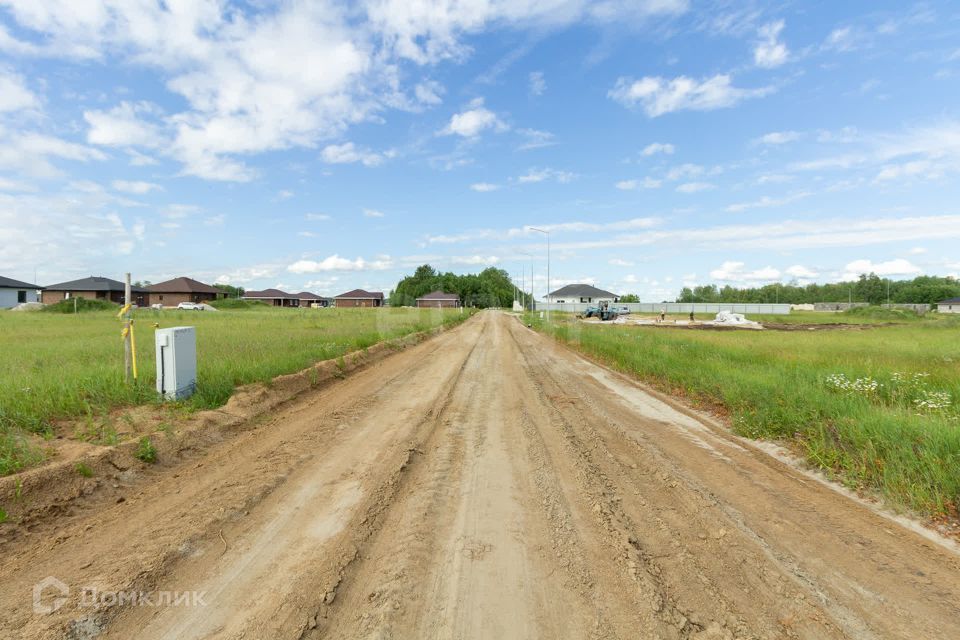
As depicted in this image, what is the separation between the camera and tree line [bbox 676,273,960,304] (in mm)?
97375

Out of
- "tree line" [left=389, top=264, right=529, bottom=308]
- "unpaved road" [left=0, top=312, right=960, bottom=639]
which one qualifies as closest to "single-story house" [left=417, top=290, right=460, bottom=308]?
"tree line" [left=389, top=264, right=529, bottom=308]

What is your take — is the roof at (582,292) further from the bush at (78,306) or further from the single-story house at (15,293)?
the single-story house at (15,293)

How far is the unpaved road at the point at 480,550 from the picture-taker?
261 centimetres

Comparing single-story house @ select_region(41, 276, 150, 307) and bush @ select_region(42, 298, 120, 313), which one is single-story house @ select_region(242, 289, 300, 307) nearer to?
single-story house @ select_region(41, 276, 150, 307)

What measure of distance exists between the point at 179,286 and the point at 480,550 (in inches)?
3354

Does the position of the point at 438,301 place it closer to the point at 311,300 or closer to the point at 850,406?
the point at 311,300

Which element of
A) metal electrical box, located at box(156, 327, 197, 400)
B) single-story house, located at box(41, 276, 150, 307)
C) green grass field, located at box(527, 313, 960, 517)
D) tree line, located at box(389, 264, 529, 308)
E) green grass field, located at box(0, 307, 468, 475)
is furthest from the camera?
tree line, located at box(389, 264, 529, 308)

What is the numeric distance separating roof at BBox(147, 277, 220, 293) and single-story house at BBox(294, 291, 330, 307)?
105 ft

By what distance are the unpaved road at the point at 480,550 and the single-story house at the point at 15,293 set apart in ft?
221

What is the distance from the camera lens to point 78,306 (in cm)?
4503

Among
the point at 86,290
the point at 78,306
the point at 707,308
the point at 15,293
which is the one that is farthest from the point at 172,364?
the point at 707,308

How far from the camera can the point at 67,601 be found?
2.75m

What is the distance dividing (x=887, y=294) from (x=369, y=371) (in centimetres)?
13101

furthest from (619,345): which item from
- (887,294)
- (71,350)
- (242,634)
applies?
(887,294)
